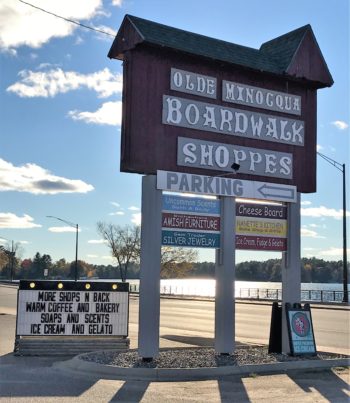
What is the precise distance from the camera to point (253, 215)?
12617mm

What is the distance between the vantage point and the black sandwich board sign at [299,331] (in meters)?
11.9

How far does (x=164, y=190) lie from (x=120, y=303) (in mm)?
3219

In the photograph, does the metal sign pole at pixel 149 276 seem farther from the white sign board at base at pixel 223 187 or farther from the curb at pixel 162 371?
the curb at pixel 162 371

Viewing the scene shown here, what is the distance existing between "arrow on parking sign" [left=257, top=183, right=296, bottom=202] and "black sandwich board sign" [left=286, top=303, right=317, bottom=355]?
2345 mm

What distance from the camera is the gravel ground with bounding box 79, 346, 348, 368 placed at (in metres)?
10.5

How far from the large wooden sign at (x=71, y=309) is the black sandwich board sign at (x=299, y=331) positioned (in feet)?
11.8

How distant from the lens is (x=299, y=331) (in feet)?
39.7

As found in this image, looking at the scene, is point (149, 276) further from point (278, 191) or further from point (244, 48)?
point (244, 48)

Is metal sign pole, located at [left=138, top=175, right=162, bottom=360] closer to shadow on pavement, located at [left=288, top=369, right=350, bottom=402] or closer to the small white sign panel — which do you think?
the small white sign panel

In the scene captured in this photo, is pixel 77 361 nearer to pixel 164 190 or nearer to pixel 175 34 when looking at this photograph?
pixel 164 190

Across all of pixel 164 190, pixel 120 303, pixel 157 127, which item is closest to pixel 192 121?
pixel 157 127

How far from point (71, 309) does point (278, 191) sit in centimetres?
525

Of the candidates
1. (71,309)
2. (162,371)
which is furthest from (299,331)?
(71,309)

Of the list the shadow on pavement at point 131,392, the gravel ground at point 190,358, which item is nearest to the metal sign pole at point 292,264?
the gravel ground at point 190,358
